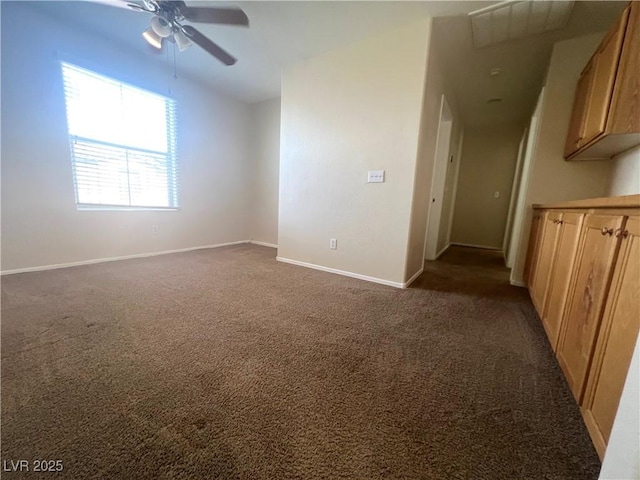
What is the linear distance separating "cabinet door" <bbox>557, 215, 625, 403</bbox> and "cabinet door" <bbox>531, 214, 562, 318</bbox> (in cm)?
56

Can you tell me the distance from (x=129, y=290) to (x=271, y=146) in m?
3.15

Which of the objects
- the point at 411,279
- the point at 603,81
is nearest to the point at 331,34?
the point at 603,81

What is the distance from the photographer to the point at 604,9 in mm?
1924

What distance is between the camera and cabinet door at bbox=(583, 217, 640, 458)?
0.79 metres

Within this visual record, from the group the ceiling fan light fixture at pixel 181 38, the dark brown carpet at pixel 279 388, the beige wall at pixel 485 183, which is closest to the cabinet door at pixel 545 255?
the dark brown carpet at pixel 279 388

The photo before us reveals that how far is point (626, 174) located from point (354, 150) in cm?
223

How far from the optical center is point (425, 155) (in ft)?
8.61

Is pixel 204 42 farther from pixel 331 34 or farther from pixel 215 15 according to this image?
pixel 331 34

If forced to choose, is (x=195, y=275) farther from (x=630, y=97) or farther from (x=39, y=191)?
(x=630, y=97)

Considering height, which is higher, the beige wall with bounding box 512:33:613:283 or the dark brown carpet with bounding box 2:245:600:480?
the beige wall with bounding box 512:33:613:283

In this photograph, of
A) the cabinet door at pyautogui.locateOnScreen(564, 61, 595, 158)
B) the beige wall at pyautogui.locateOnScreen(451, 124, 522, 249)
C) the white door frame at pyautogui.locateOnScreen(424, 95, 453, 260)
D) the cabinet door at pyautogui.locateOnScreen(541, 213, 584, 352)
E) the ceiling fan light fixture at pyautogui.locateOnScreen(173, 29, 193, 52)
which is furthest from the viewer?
the beige wall at pyautogui.locateOnScreen(451, 124, 522, 249)

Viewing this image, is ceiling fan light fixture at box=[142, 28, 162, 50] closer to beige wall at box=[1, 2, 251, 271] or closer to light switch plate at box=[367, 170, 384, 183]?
beige wall at box=[1, 2, 251, 271]

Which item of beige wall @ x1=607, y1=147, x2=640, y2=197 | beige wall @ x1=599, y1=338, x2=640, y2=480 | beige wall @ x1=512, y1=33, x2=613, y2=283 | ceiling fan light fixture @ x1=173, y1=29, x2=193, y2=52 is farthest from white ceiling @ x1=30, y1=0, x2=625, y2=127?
beige wall @ x1=599, y1=338, x2=640, y2=480

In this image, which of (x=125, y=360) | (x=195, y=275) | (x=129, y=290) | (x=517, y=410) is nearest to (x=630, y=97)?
(x=517, y=410)
